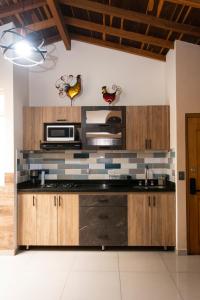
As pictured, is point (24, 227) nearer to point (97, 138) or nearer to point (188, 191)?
point (97, 138)

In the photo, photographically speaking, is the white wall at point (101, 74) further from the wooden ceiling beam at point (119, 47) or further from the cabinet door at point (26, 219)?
the cabinet door at point (26, 219)

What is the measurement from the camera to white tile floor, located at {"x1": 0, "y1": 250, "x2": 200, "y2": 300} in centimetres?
296

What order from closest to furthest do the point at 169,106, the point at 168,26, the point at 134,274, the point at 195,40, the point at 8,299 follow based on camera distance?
1. the point at 8,299
2. the point at 134,274
3. the point at 168,26
4. the point at 195,40
5. the point at 169,106

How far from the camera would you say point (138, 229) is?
427cm

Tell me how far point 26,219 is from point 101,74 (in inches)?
106

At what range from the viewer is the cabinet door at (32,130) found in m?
4.58

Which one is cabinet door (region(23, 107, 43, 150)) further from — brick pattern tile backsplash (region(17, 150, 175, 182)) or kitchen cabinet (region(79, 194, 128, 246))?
kitchen cabinet (region(79, 194, 128, 246))

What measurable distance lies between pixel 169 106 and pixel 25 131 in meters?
2.29

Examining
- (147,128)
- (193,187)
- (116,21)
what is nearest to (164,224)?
(193,187)

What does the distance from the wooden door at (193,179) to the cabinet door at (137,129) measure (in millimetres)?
664

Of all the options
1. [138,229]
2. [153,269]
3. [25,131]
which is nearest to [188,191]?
[138,229]

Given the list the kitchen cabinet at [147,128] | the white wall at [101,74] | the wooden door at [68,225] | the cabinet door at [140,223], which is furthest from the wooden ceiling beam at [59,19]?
the cabinet door at [140,223]

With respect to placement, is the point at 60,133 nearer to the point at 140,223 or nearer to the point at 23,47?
the point at 23,47

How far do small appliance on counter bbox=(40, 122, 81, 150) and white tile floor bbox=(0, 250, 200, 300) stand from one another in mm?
1571
